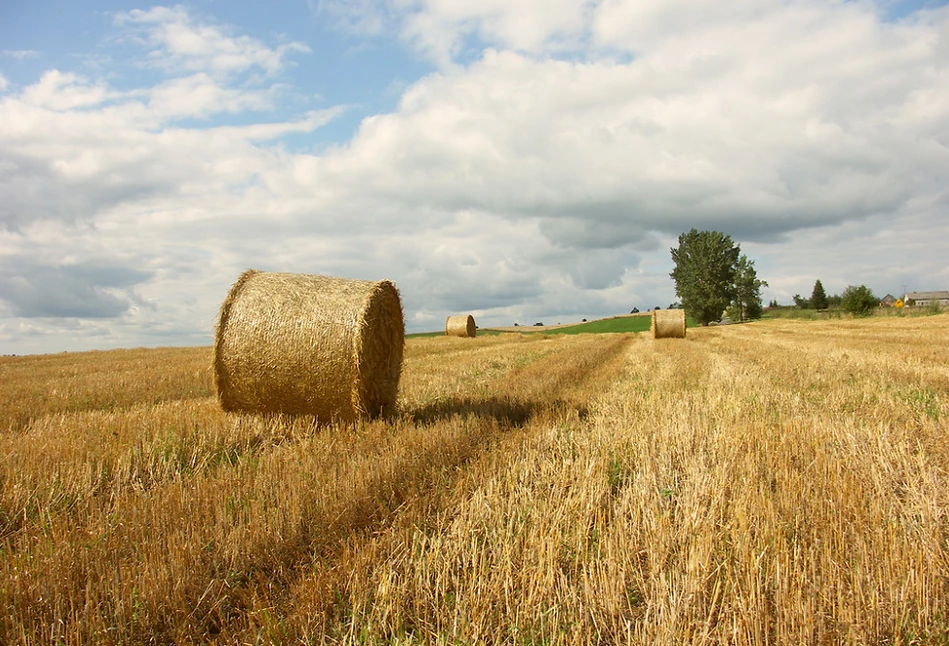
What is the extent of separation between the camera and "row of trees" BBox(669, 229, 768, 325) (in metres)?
65.4

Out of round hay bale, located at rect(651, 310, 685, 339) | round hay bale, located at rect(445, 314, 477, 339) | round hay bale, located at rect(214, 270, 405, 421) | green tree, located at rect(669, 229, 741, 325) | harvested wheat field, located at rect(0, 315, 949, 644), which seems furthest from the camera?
green tree, located at rect(669, 229, 741, 325)

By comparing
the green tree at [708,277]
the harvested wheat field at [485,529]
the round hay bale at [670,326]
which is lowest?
the harvested wheat field at [485,529]

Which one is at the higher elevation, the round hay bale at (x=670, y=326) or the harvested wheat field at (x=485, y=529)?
the round hay bale at (x=670, y=326)

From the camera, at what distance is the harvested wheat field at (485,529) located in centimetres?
265

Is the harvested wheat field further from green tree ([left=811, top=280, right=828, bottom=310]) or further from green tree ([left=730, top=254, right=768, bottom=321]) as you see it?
green tree ([left=811, top=280, right=828, bottom=310])

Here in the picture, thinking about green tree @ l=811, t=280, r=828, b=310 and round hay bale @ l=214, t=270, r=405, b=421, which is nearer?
round hay bale @ l=214, t=270, r=405, b=421

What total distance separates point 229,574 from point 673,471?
127 inches

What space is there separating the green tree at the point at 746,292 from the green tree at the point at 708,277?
728mm

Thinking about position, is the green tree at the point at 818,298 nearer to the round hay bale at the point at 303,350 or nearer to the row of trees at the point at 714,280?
the row of trees at the point at 714,280

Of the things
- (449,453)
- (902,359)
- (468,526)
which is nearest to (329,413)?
(449,453)

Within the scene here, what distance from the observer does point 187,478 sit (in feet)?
15.5

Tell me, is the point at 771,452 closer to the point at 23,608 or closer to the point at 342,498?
the point at 342,498

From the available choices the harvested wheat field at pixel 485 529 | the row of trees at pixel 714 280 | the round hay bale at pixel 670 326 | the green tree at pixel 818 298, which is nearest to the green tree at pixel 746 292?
the row of trees at pixel 714 280

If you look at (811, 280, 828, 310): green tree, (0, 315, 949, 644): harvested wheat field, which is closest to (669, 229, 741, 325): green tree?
(811, 280, 828, 310): green tree
